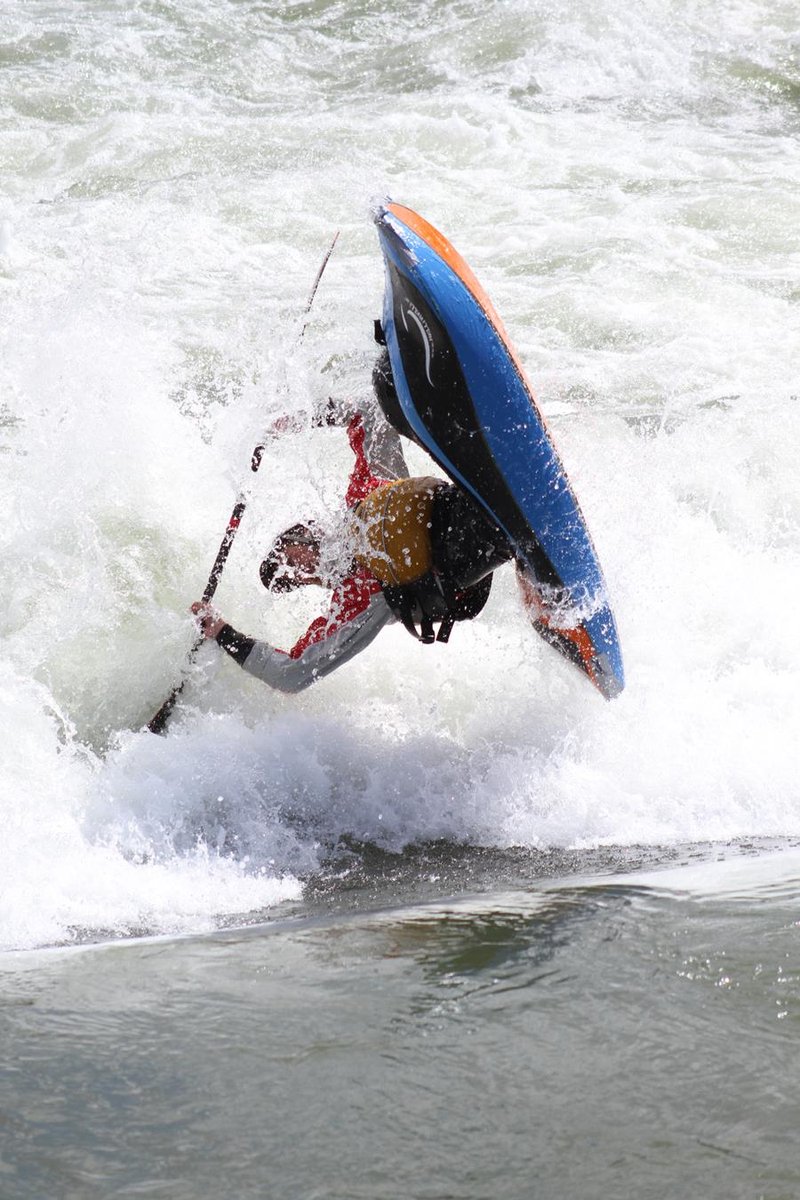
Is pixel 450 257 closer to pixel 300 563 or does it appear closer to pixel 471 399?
pixel 471 399

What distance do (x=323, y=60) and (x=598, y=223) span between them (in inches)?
191

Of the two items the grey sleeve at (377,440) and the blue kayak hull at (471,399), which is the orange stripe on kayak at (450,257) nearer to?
the blue kayak hull at (471,399)

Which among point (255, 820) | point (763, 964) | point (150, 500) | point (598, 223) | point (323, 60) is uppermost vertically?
point (323, 60)

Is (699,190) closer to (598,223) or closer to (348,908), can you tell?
(598,223)

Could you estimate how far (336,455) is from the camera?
21.3ft

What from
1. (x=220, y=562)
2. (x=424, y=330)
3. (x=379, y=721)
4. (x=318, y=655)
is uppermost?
(x=424, y=330)

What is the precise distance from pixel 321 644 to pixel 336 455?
6.82 feet

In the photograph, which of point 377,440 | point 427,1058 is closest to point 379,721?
point 377,440

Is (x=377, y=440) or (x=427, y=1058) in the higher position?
(x=377, y=440)

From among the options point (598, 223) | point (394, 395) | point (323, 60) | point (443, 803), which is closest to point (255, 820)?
point (443, 803)

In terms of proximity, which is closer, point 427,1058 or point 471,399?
point 427,1058

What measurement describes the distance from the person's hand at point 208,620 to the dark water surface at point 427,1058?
5.90 ft

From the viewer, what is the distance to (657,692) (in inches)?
194

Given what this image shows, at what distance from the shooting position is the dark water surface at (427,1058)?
87.8 inches
